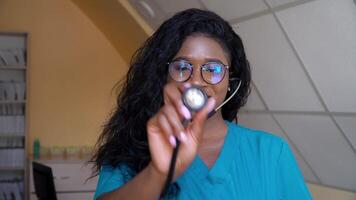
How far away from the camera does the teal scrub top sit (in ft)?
3.04

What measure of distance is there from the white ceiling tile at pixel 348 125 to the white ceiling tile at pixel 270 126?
1.40ft

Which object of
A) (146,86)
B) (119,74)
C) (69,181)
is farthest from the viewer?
(119,74)

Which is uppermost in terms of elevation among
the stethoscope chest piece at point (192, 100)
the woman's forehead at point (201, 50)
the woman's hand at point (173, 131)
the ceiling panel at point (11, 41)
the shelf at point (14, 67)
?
the ceiling panel at point (11, 41)

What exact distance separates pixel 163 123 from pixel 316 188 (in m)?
1.99

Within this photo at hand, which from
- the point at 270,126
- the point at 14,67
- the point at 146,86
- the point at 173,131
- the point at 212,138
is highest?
the point at 14,67

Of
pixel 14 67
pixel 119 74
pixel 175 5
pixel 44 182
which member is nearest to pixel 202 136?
pixel 175 5

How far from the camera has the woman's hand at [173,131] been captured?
0.62m

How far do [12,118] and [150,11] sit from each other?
68.9 inches

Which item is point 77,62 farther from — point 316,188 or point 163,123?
point 163,123

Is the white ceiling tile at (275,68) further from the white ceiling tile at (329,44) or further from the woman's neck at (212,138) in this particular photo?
the woman's neck at (212,138)

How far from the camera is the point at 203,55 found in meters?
0.94

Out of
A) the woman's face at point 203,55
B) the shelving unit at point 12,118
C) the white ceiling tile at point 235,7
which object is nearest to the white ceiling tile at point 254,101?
the white ceiling tile at point 235,7

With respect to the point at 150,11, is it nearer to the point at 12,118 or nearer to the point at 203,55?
the point at 12,118

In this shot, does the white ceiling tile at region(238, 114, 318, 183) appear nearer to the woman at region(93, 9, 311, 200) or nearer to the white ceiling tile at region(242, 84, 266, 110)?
the white ceiling tile at region(242, 84, 266, 110)
